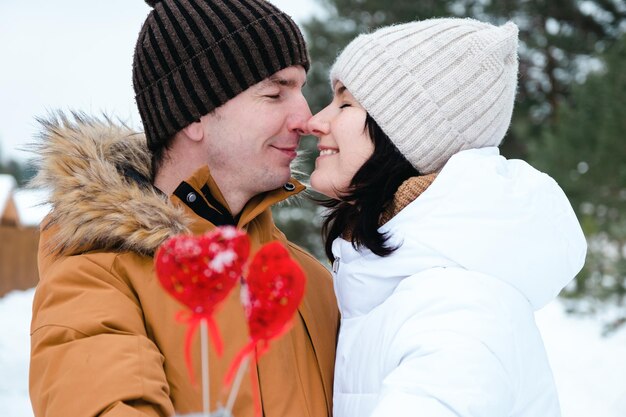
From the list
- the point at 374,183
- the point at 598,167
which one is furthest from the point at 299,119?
the point at 598,167

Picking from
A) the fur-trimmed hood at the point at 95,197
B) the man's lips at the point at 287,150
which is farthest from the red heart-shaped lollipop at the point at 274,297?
the man's lips at the point at 287,150

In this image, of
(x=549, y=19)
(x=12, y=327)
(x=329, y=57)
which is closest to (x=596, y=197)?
(x=549, y=19)

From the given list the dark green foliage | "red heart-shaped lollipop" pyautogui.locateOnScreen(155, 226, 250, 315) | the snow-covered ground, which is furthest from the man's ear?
the dark green foliage

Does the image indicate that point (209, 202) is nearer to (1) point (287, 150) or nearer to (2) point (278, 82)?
(1) point (287, 150)

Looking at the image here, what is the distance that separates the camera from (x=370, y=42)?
2.14 metres

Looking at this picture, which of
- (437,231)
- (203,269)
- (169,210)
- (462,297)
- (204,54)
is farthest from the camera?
(204,54)

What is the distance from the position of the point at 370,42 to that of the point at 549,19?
11051 mm

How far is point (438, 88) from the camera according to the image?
2014 millimetres

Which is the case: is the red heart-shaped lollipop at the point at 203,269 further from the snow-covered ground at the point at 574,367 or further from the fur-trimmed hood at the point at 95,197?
the snow-covered ground at the point at 574,367

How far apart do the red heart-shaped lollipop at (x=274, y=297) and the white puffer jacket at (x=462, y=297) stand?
14.7 inches

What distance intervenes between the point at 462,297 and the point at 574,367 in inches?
233

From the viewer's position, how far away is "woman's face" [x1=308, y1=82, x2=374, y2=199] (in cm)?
209

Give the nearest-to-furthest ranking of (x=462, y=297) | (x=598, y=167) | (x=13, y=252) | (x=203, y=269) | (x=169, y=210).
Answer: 1. (x=203, y=269)
2. (x=462, y=297)
3. (x=169, y=210)
4. (x=598, y=167)
5. (x=13, y=252)

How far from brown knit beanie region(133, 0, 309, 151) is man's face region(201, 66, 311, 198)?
0.04 metres
